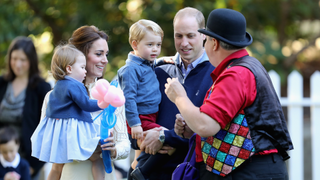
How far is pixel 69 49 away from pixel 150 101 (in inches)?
29.3

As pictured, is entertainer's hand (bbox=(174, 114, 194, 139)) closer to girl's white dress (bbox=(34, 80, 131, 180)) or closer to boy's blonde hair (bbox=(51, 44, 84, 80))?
girl's white dress (bbox=(34, 80, 131, 180))

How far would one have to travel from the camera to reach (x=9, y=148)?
13.3 feet

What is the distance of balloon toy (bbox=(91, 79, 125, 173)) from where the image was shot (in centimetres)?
213

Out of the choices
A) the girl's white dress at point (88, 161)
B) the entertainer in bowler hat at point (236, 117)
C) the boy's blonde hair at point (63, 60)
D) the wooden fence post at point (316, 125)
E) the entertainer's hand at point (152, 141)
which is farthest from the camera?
the wooden fence post at point (316, 125)

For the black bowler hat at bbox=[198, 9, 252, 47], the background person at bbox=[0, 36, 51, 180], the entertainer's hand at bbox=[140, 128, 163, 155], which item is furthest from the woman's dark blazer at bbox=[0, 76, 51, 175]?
the black bowler hat at bbox=[198, 9, 252, 47]

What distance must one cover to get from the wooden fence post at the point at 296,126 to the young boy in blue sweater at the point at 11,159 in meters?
3.55

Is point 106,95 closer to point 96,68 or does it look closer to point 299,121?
point 96,68

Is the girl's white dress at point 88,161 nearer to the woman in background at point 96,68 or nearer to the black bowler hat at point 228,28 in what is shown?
the woman in background at point 96,68

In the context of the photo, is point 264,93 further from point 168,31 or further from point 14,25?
point 14,25

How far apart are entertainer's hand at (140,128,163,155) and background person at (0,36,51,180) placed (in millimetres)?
2058

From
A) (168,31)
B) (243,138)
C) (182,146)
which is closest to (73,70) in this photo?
(182,146)

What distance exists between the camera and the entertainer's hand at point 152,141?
8.56 feet

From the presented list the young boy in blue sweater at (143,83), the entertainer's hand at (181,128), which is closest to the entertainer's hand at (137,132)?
the young boy in blue sweater at (143,83)

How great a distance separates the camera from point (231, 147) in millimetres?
2061
